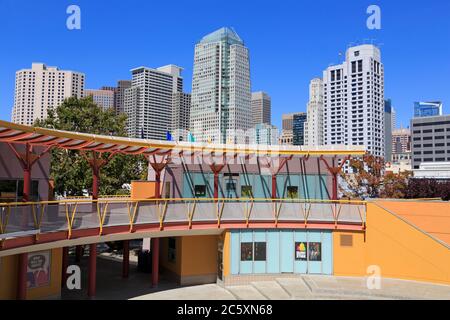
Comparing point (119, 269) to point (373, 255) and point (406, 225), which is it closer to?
point (373, 255)

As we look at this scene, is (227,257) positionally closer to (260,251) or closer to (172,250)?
(260,251)

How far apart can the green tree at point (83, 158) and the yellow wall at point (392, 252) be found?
1002 inches

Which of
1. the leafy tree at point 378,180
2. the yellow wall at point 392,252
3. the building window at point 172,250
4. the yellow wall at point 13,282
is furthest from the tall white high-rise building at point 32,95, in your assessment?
the yellow wall at point 392,252

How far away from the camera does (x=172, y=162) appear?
88.3ft

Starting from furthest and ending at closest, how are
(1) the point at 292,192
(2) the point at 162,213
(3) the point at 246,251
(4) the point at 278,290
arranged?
(1) the point at 292,192 → (3) the point at 246,251 → (4) the point at 278,290 → (2) the point at 162,213

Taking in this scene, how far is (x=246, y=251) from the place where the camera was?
22281 mm

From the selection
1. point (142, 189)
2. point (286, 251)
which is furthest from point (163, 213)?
point (142, 189)

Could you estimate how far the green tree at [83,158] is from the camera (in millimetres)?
38469

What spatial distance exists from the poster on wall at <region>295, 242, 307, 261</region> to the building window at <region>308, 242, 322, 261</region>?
0.31 m

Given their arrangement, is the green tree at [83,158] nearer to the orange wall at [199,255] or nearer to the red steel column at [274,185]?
the orange wall at [199,255]

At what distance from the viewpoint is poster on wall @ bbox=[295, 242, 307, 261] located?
22625mm

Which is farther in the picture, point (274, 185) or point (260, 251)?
point (274, 185)

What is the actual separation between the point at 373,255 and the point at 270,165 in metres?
8.77

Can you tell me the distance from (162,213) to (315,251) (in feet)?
30.2
